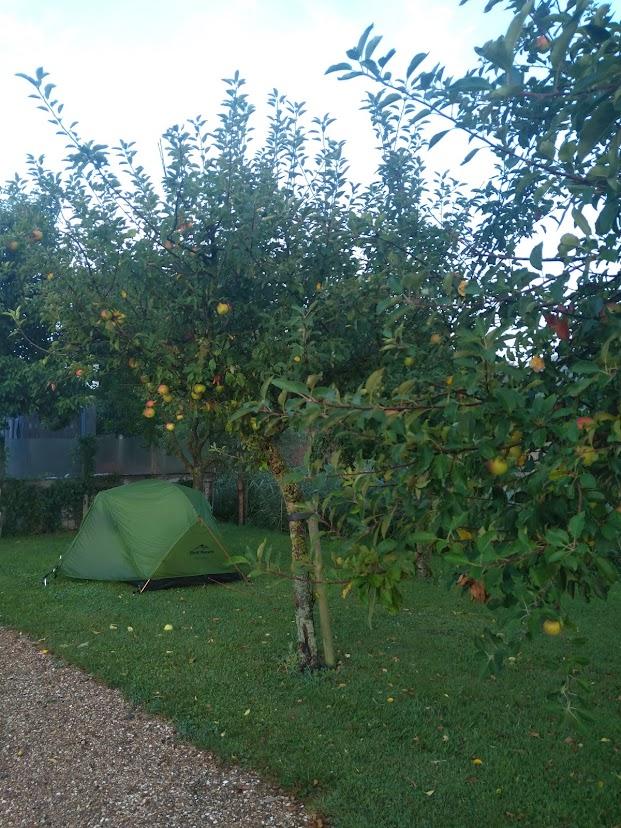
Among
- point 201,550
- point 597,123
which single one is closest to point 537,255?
point 597,123

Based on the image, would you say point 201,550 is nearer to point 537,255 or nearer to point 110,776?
point 110,776

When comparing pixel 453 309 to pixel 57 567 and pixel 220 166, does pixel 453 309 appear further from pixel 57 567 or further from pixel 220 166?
pixel 57 567

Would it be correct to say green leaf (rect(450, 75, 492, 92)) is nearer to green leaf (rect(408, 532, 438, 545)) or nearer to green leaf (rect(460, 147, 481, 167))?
green leaf (rect(460, 147, 481, 167))

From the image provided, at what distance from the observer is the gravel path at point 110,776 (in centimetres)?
392

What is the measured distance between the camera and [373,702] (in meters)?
5.45

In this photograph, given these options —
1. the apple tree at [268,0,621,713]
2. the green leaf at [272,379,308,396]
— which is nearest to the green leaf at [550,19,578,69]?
the apple tree at [268,0,621,713]

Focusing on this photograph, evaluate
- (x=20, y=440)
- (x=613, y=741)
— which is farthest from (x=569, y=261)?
(x=20, y=440)

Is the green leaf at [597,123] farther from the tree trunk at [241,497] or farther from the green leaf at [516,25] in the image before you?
the tree trunk at [241,497]

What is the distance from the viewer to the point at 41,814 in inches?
157

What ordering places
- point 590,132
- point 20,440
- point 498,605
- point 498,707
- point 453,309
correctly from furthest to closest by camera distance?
point 20,440, point 498,707, point 453,309, point 498,605, point 590,132

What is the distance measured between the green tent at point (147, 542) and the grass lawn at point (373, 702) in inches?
33.5

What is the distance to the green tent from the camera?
10.2 meters

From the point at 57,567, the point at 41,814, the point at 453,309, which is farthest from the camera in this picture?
the point at 57,567

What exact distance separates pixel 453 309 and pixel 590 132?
145 centimetres
